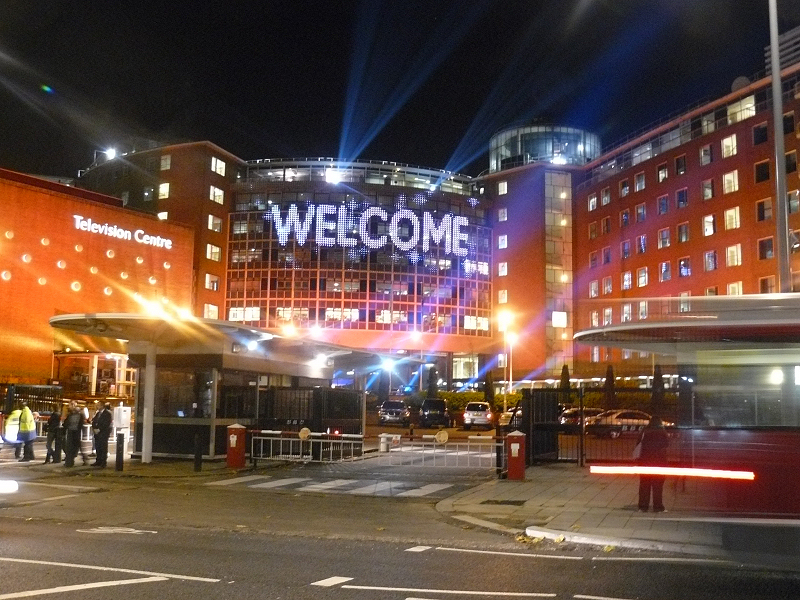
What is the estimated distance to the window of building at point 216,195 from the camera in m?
75.4

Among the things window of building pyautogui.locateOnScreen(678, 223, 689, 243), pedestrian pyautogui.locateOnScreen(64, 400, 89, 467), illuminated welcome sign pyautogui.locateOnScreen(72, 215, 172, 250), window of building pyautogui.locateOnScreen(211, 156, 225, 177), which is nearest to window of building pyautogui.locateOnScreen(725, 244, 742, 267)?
window of building pyautogui.locateOnScreen(678, 223, 689, 243)

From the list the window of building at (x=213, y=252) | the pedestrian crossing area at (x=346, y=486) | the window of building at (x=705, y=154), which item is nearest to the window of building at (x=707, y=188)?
the window of building at (x=705, y=154)

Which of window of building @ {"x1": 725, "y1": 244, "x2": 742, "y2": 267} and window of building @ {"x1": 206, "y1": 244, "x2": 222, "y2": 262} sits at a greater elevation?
window of building @ {"x1": 206, "y1": 244, "x2": 222, "y2": 262}

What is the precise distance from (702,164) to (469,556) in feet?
183

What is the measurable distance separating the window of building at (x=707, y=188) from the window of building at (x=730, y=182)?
1131 mm

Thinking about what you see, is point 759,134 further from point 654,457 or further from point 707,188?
point 654,457

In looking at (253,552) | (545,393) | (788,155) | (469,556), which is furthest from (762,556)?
(788,155)

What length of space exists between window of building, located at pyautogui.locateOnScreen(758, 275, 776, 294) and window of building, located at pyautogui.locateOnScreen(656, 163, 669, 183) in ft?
44.0

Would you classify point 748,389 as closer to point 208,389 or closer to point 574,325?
point 208,389

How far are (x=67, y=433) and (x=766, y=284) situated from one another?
46.3m

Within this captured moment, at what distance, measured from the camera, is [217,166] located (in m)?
76.2

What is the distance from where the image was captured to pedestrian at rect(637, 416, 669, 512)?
9.94m

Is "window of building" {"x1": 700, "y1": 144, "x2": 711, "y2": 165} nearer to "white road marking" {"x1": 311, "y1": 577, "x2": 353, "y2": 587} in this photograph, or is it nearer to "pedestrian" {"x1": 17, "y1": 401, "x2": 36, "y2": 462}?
"pedestrian" {"x1": 17, "y1": 401, "x2": 36, "y2": 462}

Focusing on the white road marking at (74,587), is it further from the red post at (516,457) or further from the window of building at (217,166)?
the window of building at (217,166)
